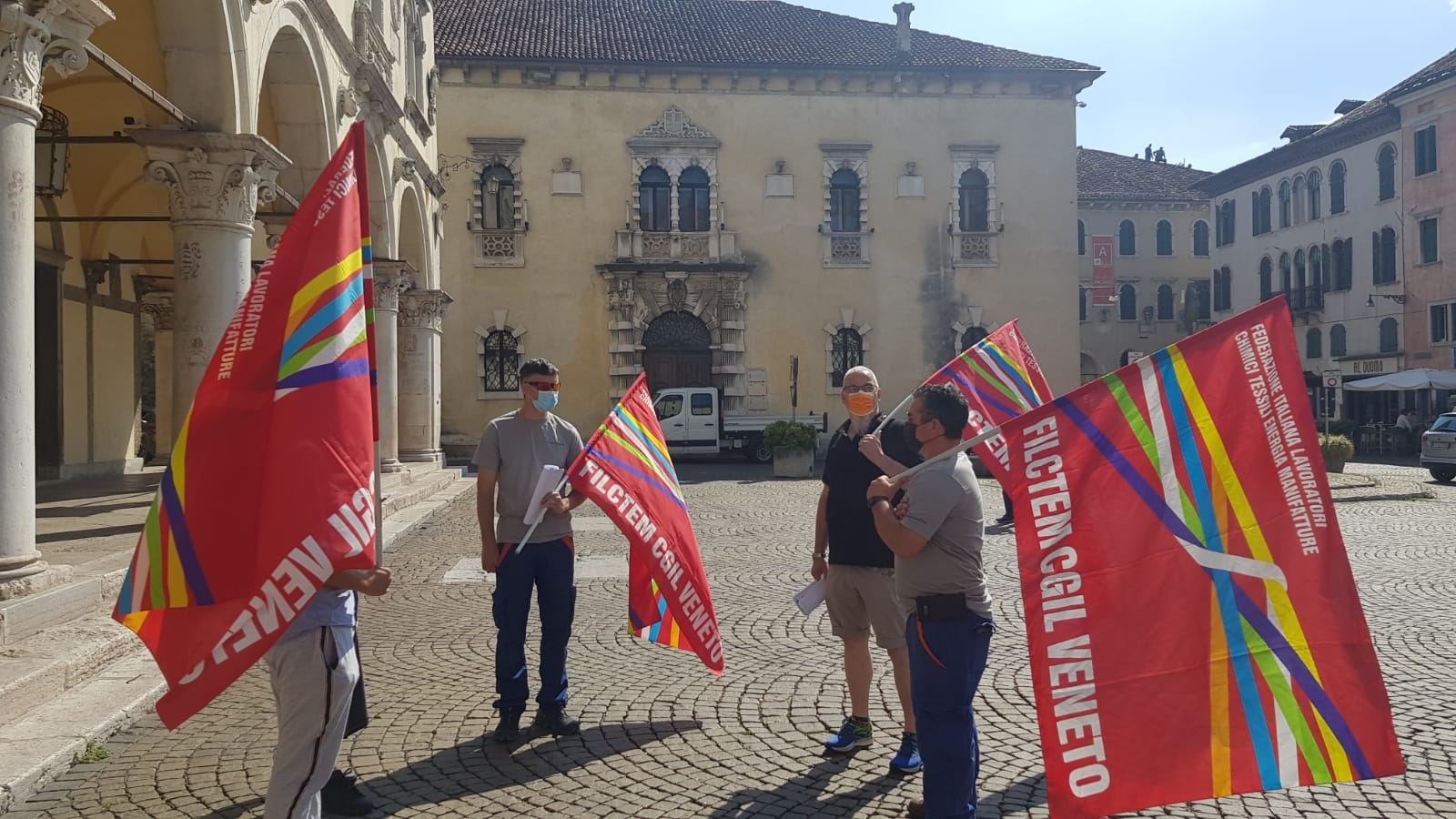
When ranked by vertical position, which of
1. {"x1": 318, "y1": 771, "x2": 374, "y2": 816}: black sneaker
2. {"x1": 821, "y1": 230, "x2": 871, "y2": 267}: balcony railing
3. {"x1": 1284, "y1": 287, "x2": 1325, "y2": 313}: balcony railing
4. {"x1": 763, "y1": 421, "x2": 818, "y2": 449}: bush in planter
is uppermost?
{"x1": 821, "y1": 230, "x2": 871, "y2": 267}: balcony railing

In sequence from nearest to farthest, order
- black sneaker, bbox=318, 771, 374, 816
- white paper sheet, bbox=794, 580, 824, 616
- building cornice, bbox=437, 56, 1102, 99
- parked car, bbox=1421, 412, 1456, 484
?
black sneaker, bbox=318, 771, 374, 816
white paper sheet, bbox=794, 580, 824, 616
parked car, bbox=1421, 412, 1456, 484
building cornice, bbox=437, 56, 1102, 99

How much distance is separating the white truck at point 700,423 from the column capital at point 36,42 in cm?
2182

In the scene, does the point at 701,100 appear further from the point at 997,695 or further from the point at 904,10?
the point at 997,695

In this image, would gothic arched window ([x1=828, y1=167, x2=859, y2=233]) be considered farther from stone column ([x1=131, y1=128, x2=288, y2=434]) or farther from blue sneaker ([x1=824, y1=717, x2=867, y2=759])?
blue sneaker ([x1=824, y1=717, x2=867, y2=759])

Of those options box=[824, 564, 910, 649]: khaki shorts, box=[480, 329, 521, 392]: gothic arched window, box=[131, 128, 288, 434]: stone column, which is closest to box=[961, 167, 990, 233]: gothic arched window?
box=[480, 329, 521, 392]: gothic arched window

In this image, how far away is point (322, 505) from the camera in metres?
3.60

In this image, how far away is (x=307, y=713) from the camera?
3.73 metres

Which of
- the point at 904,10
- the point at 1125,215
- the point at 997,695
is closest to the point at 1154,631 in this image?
the point at 997,695

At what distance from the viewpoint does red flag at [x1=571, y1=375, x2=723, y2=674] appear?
18.1 ft

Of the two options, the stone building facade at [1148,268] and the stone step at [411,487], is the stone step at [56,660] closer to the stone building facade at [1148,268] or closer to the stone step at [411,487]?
the stone step at [411,487]

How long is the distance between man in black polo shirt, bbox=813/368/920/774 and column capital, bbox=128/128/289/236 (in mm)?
7371

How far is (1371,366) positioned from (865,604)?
138 feet

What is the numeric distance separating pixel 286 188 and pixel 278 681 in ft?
42.1

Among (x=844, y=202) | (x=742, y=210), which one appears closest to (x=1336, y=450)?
(x=844, y=202)
